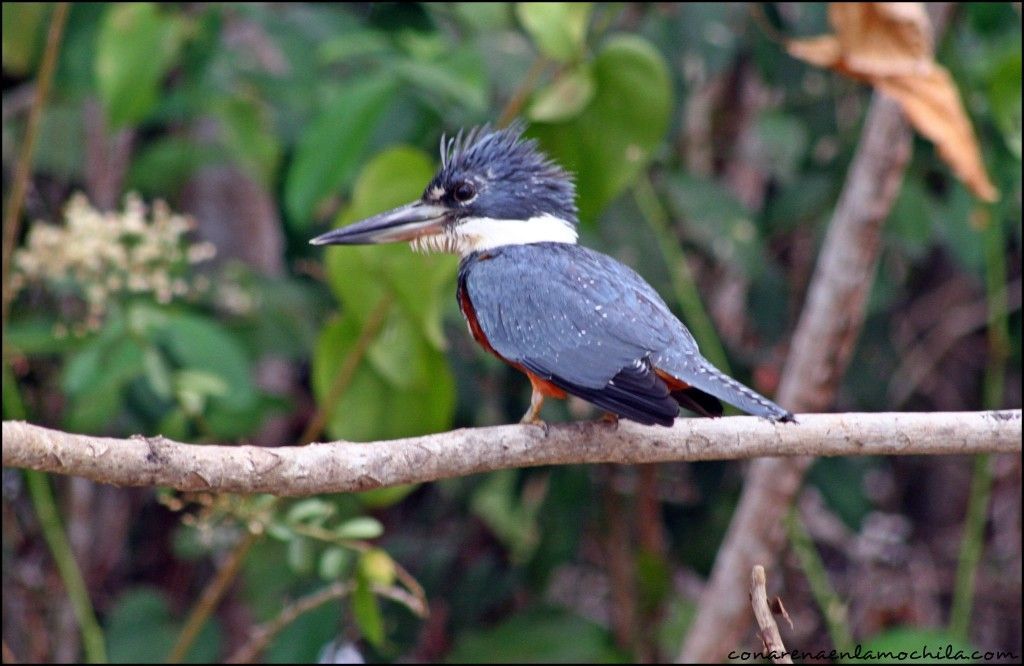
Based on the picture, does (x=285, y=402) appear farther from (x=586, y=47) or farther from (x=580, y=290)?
(x=586, y=47)

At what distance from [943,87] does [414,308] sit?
4.86 feet

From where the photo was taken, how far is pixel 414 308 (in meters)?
2.90

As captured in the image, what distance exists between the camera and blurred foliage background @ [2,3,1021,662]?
10.0ft

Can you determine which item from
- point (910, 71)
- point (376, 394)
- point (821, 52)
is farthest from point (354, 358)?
point (910, 71)

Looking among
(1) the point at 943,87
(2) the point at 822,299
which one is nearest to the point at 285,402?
(2) the point at 822,299

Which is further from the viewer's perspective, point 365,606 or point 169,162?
point 169,162

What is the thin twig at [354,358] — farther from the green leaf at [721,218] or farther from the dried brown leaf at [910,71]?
the dried brown leaf at [910,71]

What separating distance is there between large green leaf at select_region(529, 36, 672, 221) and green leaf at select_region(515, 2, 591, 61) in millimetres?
151

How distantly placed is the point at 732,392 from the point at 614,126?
3.43 ft

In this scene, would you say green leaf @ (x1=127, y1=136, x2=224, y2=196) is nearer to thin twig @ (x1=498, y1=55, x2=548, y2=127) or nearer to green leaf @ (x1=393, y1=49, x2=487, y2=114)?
green leaf @ (x1=393, y1=49, x2=487, y2=114)

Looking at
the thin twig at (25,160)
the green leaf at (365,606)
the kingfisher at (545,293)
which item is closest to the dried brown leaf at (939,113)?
the kingfisher at (545,293)

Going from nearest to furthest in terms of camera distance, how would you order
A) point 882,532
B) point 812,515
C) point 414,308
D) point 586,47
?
1. point 414,308
2. point 586,47
3. point 882,532
4. point 812,515

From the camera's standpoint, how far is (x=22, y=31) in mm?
3432

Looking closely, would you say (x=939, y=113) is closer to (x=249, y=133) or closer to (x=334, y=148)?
(x=334, y=148)
